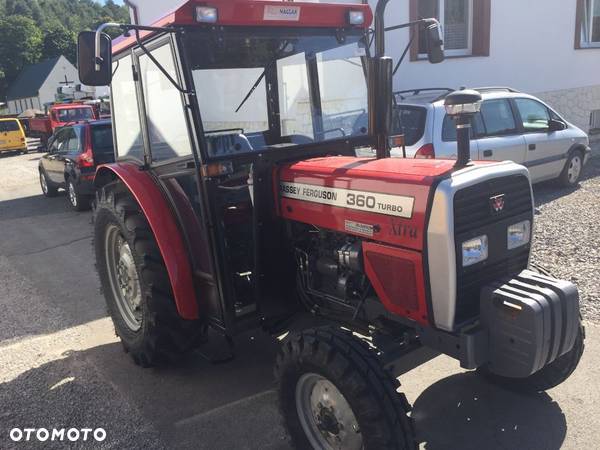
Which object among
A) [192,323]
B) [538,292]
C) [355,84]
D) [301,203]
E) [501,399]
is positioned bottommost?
[501,399]

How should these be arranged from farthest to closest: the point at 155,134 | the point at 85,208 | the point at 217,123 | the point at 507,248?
1. the point at 85,208
2. the point at 155,134
3. the point at 217,123
4. the point at 507,248

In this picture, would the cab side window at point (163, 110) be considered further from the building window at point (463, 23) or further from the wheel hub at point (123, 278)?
the building window at point (463, 23)

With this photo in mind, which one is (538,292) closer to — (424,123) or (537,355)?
(537,355)

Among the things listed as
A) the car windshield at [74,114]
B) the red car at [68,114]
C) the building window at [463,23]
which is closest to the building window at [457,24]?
the building window at [463,23]

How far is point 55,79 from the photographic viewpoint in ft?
184

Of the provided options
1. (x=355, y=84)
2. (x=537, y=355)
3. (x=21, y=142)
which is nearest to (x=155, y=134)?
(x=355, y=84)

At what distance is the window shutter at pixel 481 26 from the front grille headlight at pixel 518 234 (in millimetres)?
8704

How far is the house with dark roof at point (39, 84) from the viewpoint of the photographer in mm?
54719

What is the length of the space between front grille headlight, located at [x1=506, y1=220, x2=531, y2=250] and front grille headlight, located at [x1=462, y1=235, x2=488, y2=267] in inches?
7.3

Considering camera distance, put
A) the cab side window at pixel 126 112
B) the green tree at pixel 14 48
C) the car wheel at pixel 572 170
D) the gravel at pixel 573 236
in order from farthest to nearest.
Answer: the green tree at pixel 14 48 < the car wheel at pixel 572 170 < the gravel at pixel 573 236 < the cab side window at pixel 126 112

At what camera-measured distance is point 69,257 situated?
6.59 m

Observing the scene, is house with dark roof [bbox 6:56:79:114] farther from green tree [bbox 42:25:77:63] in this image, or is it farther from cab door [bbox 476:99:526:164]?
cab door [bbox 476:99:526:164]

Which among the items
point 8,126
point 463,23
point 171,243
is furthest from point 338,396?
point 8,126

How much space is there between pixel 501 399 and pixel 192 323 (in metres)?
1.90
